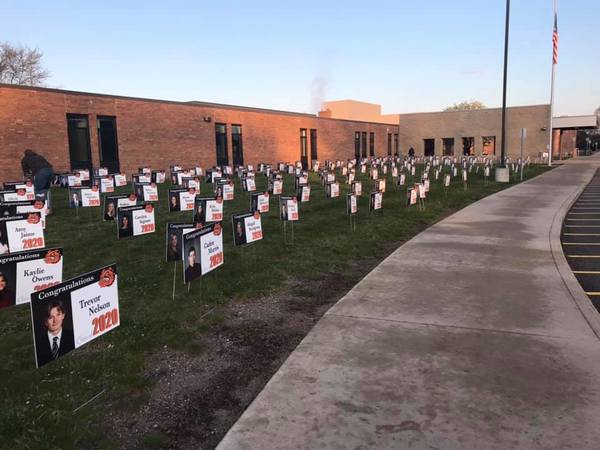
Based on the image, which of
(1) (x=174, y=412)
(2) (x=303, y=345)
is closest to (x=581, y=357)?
Answer: (2) (x=303, y=345)

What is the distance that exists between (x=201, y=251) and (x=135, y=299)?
127cm

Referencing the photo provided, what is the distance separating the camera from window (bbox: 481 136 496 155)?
181 ft

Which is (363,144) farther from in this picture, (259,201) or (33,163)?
(259,201)

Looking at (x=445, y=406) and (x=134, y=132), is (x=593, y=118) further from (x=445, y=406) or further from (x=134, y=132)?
(x=445, y=406)

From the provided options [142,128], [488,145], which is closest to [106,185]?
[142,128]

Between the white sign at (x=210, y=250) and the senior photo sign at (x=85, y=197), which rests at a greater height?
the senior photo sign at (x=85, y=197)

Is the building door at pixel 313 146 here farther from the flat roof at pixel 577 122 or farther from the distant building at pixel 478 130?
the flat roof at pixel 577 122

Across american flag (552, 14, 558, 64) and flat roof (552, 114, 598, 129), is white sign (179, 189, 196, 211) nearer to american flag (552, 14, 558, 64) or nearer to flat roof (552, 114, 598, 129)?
american flag (552, 14, 558, 64)

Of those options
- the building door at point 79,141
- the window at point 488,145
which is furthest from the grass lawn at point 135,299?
the window at point 488,145

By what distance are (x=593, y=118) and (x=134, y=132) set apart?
50.0m

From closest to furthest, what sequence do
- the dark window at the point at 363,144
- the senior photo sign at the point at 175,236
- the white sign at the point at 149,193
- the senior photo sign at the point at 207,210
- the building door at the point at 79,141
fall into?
the senior photo sign at the point at 175,236 → the senior photo sign at the point at 207,210 → the white sign at the point at 149,193 → the building door at the point at 79,141 → the dark window at the point at 363,144

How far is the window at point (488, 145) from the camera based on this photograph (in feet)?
181

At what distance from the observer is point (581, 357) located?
181 inches

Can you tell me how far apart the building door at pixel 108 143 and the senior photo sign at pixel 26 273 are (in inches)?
893
